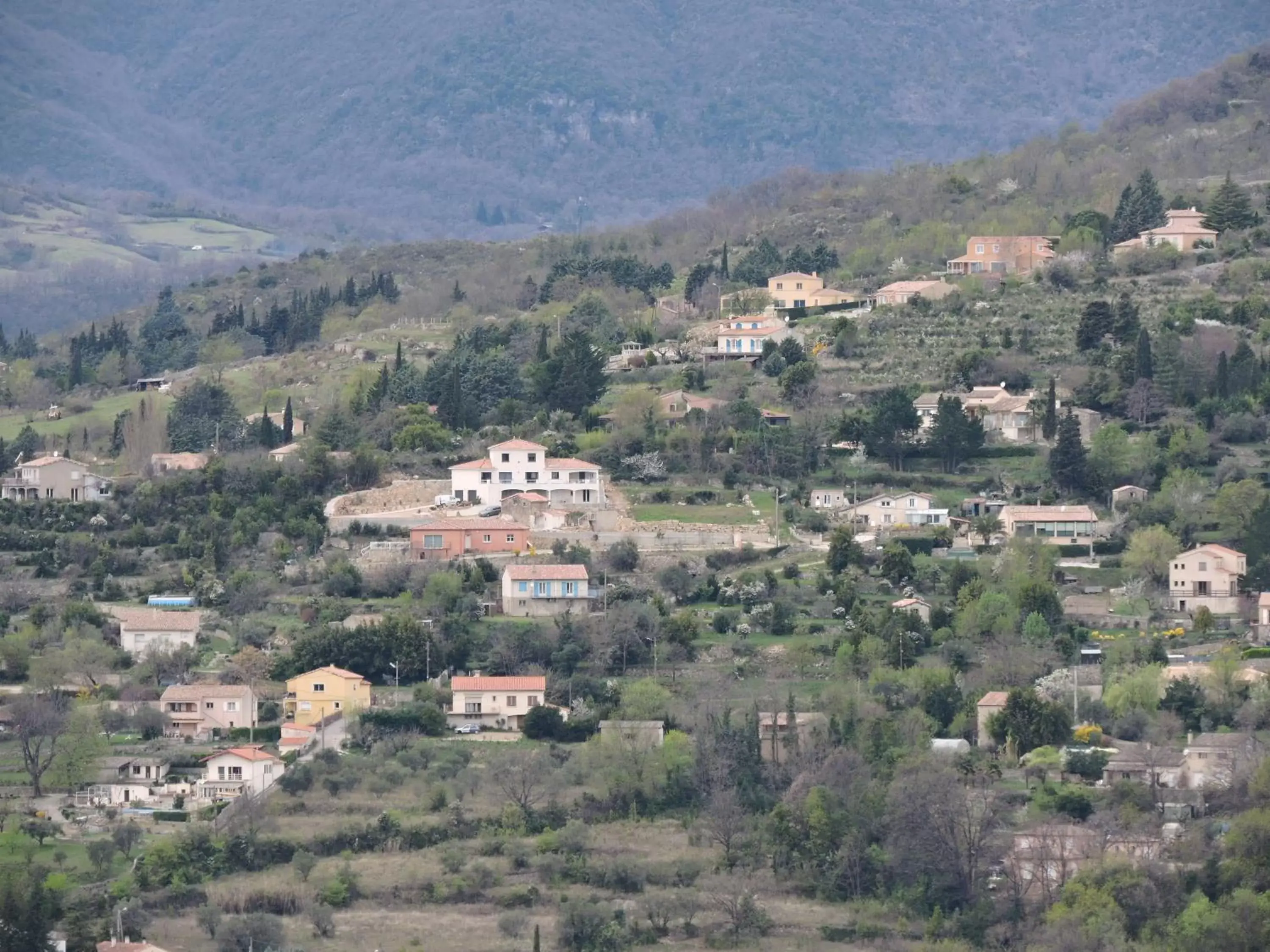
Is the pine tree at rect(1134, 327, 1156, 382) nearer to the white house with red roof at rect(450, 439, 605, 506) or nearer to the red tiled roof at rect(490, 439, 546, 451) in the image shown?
the white house with red roof at rect(450, 439, 605, 506)

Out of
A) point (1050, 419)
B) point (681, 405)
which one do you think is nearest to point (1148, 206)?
point (1050, 419)

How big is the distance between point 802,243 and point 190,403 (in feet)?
78.9

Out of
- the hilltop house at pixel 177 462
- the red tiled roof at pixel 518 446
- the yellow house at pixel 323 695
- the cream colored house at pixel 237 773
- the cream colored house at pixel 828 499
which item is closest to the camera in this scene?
the cream colored house at pixel 237 773

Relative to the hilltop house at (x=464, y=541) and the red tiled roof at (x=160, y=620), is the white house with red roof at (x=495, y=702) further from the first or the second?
the hilltop house at (x=464, y=541)

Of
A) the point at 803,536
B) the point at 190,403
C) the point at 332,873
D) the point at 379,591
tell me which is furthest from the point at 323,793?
the point at 190,403

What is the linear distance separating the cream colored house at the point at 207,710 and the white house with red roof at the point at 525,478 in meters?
12.3

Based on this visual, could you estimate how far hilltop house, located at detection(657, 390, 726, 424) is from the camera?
72625 millimetres

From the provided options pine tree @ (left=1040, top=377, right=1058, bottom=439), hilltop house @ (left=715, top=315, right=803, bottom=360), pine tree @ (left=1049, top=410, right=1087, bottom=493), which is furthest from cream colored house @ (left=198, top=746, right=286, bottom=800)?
hilltop house @ (left=715, top=315, right=803, bottom=360)

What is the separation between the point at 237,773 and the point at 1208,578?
62.7 ft

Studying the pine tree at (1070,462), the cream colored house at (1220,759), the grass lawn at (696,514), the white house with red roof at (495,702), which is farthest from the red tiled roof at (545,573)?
the cream colored house at (1220,759)

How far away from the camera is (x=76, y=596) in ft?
211

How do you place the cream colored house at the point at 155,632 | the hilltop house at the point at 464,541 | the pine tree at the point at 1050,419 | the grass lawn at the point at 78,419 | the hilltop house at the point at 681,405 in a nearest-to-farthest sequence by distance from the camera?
the cream colored house at the point at 155,632 → the hilltop house at the point at 464,541 → the pine tree at the point at 1050,419 → the hilltop house at the point at 681,405 → the grass lawn at the point at 78,419

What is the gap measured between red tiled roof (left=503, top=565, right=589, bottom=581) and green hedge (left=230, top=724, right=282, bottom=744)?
23.0 ft

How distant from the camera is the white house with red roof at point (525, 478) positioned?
68.6 m
